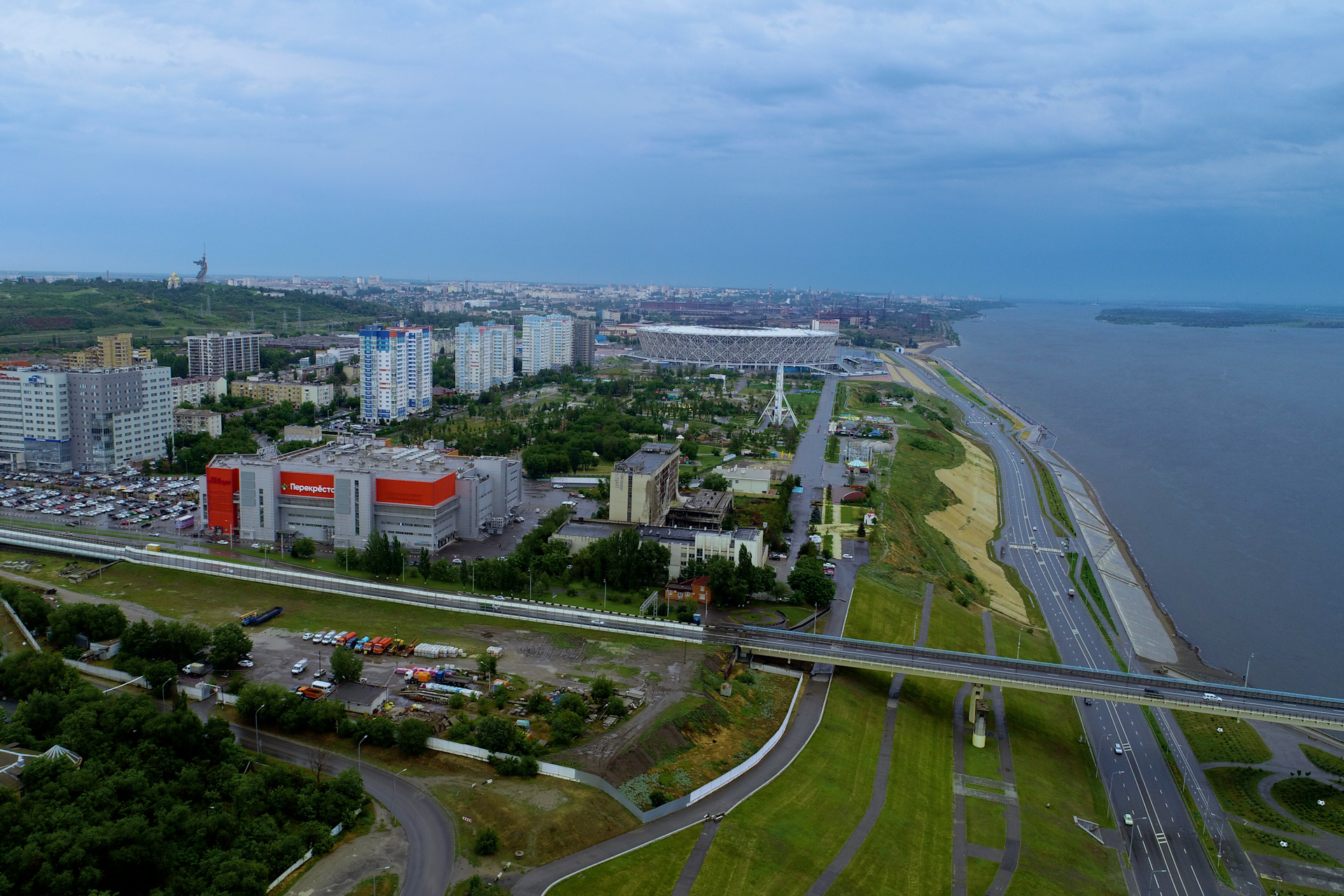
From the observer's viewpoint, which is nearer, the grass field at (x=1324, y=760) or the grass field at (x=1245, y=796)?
the grass field at (x=1245, y=796)

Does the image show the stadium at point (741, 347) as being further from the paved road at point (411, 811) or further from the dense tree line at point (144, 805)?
the dense tree line at point (144, 805)

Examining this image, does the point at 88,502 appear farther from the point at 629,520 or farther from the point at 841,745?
the point at 841,745

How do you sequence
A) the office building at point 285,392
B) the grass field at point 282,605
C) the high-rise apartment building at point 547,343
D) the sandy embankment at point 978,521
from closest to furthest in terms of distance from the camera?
1. the grass field at point 282,605
2. the sandy embankment at point 978,521
3. the office building at point 285,392
4. the high-rise apartment building at point 547,343

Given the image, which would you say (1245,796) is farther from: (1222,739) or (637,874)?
(637,874)

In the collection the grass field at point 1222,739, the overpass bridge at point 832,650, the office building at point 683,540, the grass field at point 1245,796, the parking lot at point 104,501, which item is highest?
the office building at point 683,540

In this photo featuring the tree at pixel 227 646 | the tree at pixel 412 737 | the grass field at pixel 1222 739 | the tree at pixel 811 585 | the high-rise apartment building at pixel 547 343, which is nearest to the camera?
the tree at pixel 412 737

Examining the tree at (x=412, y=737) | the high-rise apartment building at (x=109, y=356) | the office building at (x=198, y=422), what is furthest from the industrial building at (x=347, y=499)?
the high-rise apartment building at (x=109, y=356)

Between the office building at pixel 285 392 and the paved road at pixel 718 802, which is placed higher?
the office building at pixel 285 392
